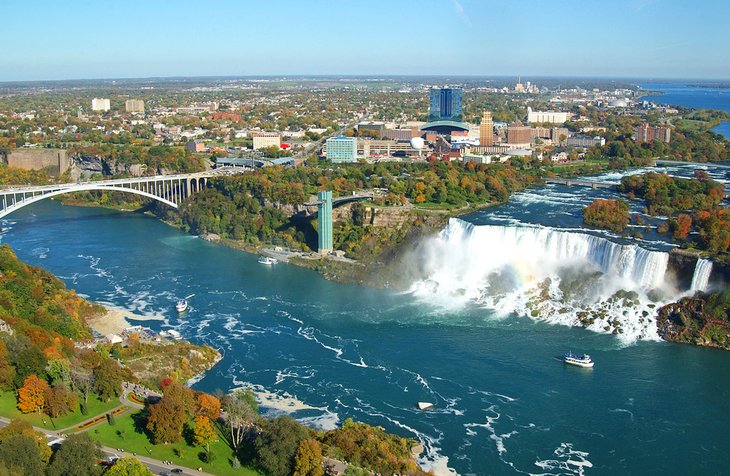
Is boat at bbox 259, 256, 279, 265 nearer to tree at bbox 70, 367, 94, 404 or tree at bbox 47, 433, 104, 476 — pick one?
tree at bbox 70, 367, 94, 404

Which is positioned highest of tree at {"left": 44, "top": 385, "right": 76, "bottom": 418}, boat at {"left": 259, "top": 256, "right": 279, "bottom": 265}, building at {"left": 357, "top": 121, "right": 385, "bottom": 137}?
building at {"left": 357, "top": 121, "right": 385, "bottom": 137}

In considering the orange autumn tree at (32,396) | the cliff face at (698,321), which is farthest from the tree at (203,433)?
the cliff face at (698,321)

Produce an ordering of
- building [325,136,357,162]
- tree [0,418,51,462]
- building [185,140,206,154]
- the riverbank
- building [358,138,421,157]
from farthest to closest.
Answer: building [185,140,206,154] → building [358,138,421,157] → building [325,136,357,162] → the riverbank → tree [0,418,51,462]

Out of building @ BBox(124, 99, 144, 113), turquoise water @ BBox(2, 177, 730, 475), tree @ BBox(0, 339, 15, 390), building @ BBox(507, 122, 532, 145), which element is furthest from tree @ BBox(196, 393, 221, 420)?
building @ BBox(124, 99, 144, 113)

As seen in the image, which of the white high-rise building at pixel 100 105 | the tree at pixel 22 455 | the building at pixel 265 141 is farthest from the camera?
the white high-rise building at pixel 100 105

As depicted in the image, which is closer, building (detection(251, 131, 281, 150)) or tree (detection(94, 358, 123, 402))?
tree (detection(94, 358, 123, 402))

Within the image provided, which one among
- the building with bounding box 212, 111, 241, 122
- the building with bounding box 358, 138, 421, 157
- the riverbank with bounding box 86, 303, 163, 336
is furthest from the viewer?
the building with bounding box 212, 111, 241, 122

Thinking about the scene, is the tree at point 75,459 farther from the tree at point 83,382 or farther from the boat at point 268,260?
the boat at point 268,260
